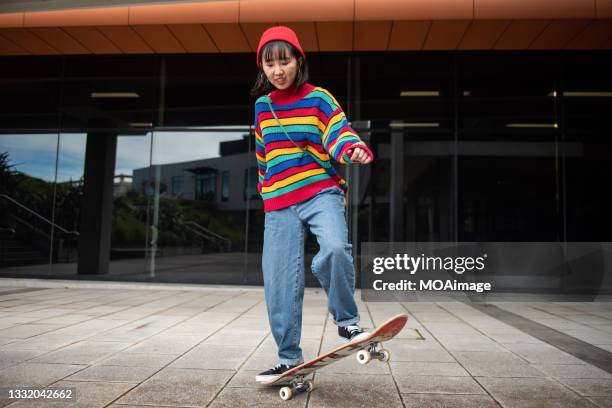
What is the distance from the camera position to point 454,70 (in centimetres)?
913

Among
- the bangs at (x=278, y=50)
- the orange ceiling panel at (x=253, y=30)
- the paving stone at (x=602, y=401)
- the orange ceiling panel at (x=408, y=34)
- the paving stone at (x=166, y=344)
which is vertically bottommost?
the paving stone at (x=166, y=344)

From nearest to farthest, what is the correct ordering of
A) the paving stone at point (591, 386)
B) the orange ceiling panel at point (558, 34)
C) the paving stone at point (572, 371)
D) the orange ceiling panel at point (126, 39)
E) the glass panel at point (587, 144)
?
the paving stone at point (591, 386)
the paving stone at point (572, 371)
the orange ceiling panel at point (558, 34)
the orange ceiling panel at point (126, 39)
the glass panel at point (587, 144)

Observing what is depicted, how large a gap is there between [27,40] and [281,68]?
794 cm

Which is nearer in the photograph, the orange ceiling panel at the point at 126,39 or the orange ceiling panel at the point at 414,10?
the orange ceiling panel at the point at 414,10

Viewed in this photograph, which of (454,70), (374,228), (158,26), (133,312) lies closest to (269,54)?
(133,312)

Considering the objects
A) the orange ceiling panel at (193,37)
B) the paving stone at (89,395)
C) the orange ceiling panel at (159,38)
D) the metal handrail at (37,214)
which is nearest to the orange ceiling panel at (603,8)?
the orange ceiling panel at (193,37)

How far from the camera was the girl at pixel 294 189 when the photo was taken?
2354 millimetres

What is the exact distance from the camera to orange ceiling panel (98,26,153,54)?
25.2 feet

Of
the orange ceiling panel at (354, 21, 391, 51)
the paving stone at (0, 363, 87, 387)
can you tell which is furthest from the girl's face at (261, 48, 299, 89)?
the orange ceiling panel at (354, 21, 391, 51)

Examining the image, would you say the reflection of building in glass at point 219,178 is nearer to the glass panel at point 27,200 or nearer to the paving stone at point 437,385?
the glass panel at point 27,200

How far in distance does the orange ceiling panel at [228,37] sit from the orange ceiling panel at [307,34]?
0.93 metres

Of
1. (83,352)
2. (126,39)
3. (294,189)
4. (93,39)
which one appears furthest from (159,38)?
(294,189)

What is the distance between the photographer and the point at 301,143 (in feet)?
Answer: 8.08

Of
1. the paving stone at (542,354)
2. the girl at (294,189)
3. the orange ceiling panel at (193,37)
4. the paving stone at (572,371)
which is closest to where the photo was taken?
the girl at (294,189)
